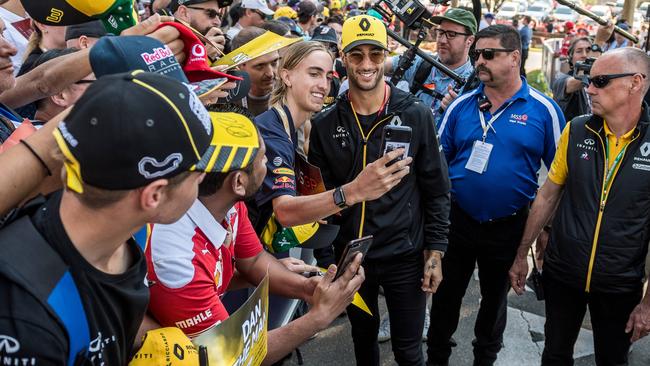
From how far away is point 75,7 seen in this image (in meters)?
2.03

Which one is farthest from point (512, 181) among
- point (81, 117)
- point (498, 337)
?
point (81, 117)

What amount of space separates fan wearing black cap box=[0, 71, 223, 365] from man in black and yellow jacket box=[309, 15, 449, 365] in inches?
68.2

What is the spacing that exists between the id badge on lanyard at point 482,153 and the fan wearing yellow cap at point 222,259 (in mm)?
1555

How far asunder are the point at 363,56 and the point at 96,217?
208 cm

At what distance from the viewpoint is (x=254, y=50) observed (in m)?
2.78

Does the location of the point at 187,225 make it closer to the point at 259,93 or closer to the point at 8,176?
the point at 8,176

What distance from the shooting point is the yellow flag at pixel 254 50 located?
268cm

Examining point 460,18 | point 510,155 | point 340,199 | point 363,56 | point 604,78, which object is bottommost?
point 510,155

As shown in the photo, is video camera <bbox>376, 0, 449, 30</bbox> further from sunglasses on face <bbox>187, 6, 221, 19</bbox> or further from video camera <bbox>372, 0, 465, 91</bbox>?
sunglasses on face <bbox>187, 6, 221, 19</bbox>

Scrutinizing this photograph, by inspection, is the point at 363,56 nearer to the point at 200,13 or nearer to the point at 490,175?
the point at 490,175

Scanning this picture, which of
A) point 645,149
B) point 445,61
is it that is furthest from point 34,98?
point 445,61

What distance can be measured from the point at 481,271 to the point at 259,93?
6.23 ft

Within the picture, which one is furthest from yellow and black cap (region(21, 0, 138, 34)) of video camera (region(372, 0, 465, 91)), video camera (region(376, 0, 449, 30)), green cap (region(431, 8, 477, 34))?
green cap (region(431, 8, 477, 34))

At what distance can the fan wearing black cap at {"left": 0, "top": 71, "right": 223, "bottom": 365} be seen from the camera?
1163mm
